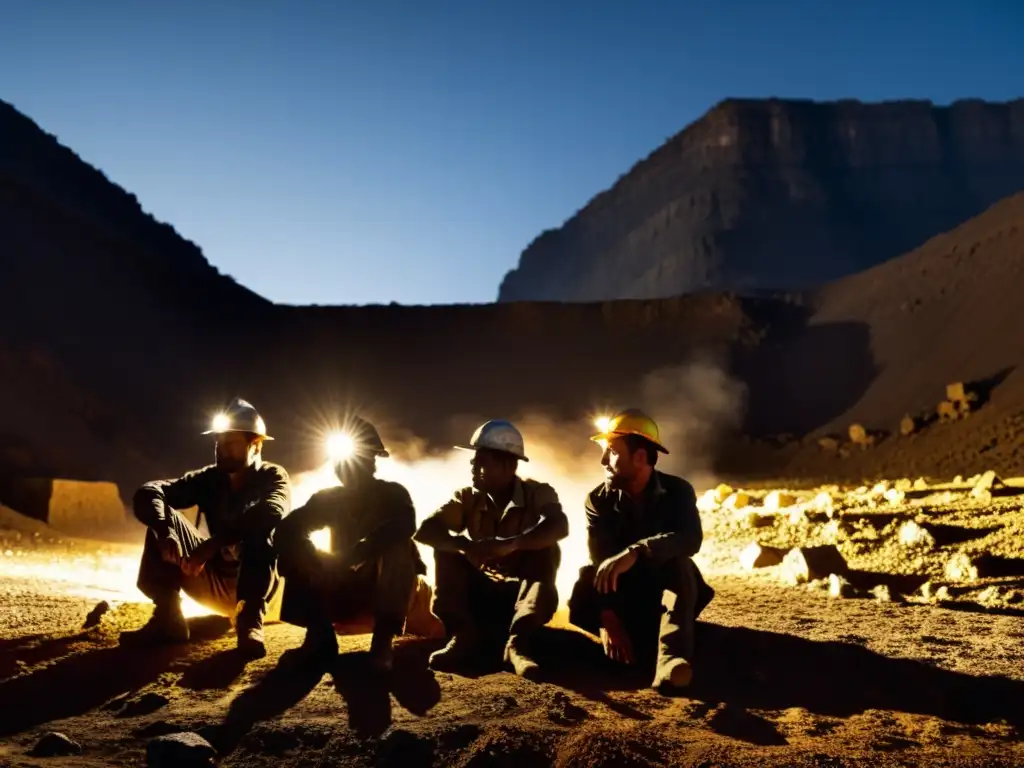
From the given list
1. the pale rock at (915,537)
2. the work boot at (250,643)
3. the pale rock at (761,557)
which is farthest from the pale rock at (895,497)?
the work boot at (250,643)

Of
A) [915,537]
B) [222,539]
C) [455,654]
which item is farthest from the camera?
[915,537]

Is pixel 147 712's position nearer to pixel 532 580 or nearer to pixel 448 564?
pixel 448 564

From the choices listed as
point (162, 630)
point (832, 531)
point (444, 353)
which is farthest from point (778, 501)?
point (444, 353)

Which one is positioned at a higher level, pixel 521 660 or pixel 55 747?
pixel 521 660

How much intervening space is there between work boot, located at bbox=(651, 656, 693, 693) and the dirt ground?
7 centimetres

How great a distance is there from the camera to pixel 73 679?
17.0 ft

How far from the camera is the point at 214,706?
464 centimetres

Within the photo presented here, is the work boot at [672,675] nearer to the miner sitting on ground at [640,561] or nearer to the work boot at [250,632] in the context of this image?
the miner sitting on ground at [640,561]

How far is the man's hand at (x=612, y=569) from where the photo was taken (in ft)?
16.4

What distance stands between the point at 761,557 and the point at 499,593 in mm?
5417

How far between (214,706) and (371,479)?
1.56 m

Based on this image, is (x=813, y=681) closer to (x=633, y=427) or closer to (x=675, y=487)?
(x=675, y=487)

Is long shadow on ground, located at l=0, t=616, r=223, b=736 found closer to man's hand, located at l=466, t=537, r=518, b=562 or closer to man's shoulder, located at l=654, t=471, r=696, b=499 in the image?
man's hand, located at l=466, t=537, r=518, b=562

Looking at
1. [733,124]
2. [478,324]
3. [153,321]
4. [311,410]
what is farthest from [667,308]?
[733,124]
